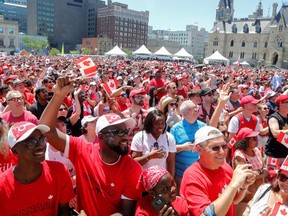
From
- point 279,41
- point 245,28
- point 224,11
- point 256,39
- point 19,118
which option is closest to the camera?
point 19,118

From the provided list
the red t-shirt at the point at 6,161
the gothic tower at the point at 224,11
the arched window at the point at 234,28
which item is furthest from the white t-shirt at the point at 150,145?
the gothic tower at the point at 224,11

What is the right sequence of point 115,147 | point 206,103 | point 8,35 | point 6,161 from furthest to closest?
point 8,35
point 206,103
point 6,161
point 115,147

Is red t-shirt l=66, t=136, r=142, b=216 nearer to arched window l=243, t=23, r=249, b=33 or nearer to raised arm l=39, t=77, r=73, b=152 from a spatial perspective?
raised arm l=39, t=77, r=73, b=152

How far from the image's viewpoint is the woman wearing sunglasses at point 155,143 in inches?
140

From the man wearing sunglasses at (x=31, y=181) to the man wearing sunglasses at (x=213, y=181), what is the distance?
3.39ft

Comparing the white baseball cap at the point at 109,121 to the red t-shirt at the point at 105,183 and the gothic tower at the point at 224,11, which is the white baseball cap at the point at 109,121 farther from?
the gothic tower at the point at 224,11

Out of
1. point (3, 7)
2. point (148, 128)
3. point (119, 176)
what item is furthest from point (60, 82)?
point (3, 7)

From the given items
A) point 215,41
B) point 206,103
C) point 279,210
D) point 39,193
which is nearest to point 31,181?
point 39,193

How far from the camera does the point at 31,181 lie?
2.20 meters

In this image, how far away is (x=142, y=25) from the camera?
393ft

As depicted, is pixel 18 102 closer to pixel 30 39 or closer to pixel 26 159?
pixel 26 159

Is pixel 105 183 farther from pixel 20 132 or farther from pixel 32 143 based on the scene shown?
pixel 20 132

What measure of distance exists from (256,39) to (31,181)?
89250mm

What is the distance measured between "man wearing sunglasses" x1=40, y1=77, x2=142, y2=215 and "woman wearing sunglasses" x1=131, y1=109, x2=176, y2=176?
938 mm
